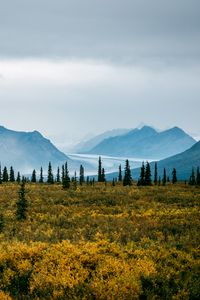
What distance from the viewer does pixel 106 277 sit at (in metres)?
15.3

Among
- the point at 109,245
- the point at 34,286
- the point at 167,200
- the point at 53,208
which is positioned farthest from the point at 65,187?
the point at 34,286

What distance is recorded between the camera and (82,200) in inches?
2046

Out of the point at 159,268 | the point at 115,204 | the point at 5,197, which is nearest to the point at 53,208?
the point at 115,204

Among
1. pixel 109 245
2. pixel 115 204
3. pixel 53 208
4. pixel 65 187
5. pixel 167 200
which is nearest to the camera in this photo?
→ pixel 109 245

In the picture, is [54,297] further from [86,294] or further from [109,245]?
[109,245]

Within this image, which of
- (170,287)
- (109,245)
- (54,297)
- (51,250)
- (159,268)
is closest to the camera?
(54,297)

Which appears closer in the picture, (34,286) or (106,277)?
(34,286)

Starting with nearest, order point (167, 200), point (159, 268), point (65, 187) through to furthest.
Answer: point (159, 268) → point (167, 200) → point (65, 187)

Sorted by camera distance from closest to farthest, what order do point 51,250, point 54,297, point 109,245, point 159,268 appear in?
point 54,297 → point 159,268 → point 51,250 → point 109,245

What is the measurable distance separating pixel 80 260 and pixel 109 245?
10.3 feet

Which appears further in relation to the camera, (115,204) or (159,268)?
(115,204)

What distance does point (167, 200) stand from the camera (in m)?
52.9

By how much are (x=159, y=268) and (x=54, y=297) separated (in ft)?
16.2

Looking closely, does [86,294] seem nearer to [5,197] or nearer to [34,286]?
[34,286]
